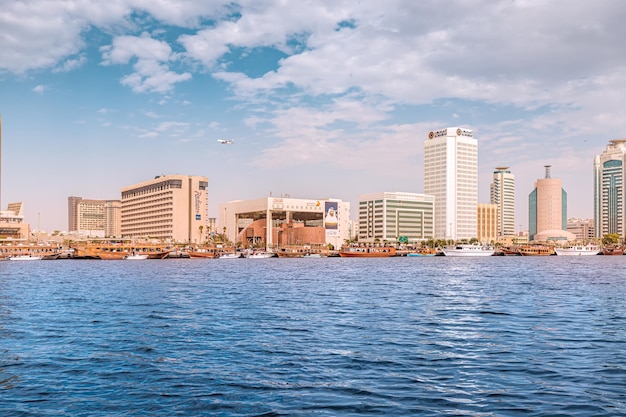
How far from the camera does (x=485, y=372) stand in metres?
26.8

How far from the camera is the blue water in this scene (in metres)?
22.0

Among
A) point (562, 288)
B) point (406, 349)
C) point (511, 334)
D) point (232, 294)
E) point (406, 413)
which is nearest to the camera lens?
point (406, 413)

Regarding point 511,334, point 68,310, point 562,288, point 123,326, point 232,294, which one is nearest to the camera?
point 511,334

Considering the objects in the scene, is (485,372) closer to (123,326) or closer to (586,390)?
(586,390)

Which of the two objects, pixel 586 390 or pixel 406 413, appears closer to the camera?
pixel 406 413

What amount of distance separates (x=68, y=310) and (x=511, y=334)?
35.3 metres

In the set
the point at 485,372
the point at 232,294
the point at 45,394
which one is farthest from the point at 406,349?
the point at 232,294

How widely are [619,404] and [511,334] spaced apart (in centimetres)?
1548

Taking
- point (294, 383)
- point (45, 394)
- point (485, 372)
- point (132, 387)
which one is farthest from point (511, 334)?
point (45, 394)

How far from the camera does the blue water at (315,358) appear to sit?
22000mm

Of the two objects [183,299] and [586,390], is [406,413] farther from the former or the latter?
[183,299]

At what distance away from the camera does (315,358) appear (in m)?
29.8

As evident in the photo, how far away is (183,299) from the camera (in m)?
61.2

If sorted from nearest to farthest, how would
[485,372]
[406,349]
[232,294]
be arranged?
[485,372] → [406,349] → [232,294]
